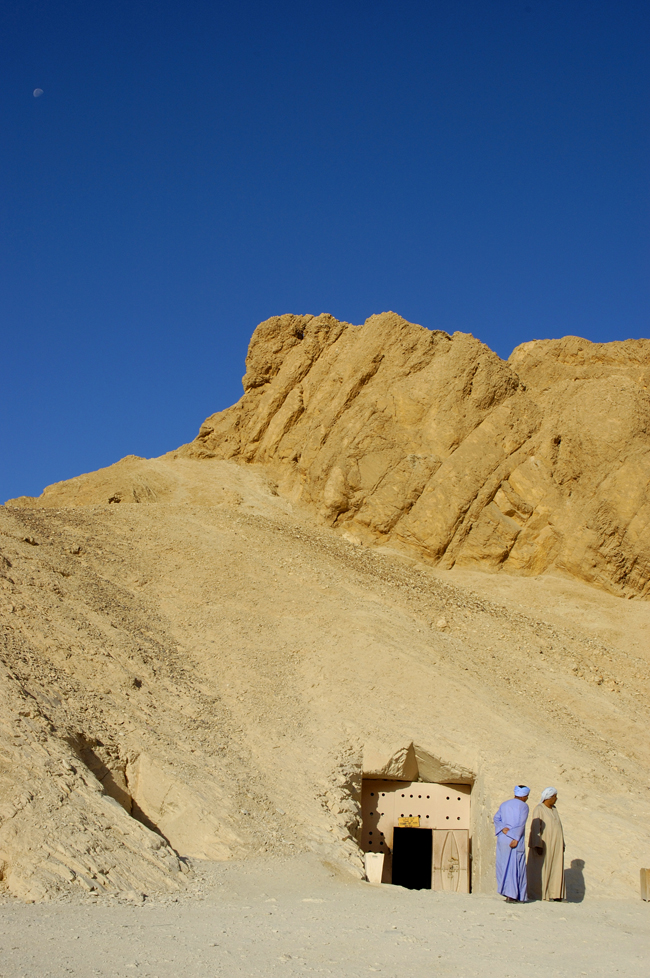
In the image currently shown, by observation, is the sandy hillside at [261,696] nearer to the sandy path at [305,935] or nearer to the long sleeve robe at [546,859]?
the sandy path at [305,935]

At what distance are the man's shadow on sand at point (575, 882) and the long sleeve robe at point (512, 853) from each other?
1506mm

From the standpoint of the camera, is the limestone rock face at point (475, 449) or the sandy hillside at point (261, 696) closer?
the sandy hillside at point (261, 696)

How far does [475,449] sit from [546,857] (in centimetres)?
1738

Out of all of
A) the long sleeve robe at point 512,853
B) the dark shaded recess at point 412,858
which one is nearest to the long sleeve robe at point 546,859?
the long sleeve robe at point 512,853

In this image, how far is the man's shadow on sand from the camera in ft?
33.9

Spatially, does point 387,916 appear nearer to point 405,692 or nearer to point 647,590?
point 405,692

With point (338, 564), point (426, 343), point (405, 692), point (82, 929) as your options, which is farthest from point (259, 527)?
point (82, 929)

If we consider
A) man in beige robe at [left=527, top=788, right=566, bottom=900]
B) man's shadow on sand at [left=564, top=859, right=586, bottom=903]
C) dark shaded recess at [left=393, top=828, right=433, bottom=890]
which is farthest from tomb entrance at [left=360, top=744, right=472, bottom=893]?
man in beige robe at [left=527, top=788, right=566, bottom=900]

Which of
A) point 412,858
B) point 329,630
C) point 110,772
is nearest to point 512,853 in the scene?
point 110,772

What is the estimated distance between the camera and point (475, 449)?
85.0 ft

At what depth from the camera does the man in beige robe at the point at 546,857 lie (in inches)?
376

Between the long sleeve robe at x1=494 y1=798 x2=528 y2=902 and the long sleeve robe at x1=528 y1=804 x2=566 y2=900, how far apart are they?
0.37 metres

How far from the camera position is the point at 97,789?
29.2 ft

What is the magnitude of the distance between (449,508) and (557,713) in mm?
10620
